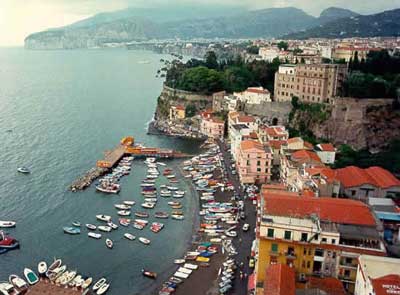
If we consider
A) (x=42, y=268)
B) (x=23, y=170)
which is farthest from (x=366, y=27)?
(x=42, y=268)

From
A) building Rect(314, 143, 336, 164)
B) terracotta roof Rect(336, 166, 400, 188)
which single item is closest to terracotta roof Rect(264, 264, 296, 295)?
terracotta roof Rect(336, 166, 400, 188)

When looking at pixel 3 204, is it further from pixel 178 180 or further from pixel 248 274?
pixel 248 274

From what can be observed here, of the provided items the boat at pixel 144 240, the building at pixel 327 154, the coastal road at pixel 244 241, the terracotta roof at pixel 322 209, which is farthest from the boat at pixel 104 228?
the building at pixel 327 154

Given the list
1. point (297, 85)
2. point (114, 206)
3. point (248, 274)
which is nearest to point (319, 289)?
point (248, 274)

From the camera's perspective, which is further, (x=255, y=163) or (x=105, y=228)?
(x=255, y=163)

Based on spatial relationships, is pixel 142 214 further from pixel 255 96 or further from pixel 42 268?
pixel 255 96

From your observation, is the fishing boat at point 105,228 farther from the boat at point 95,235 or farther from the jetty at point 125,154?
the jetty at point 125,154
